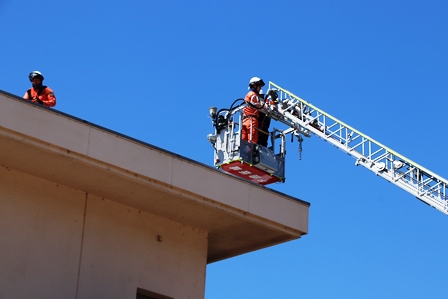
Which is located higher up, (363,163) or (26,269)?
(363,163)

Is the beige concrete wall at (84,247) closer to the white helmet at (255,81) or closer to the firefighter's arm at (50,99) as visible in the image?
the firefighter's arm at (50,99)

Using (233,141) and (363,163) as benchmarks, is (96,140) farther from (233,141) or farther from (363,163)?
(363,163)

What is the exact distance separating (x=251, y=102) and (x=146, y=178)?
819 cm

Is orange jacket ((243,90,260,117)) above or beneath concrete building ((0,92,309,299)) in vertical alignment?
above

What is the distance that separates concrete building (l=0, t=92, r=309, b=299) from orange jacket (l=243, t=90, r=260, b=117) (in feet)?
20.5

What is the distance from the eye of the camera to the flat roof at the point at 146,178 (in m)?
12.6

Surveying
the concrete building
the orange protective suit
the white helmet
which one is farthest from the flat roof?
the white helmet

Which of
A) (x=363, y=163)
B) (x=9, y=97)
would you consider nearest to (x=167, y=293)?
(x=9, y=97)

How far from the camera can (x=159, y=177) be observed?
535 inches

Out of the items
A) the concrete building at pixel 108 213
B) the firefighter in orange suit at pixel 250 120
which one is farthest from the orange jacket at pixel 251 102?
the concrete building at pixel 108 213

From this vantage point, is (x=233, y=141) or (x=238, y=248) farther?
(x=233, y=141)

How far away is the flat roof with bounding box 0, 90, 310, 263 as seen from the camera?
12.6 m

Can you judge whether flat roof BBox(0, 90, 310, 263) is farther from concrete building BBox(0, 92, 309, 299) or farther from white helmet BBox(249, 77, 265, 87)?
white helmet BBox(249, 77, 265, 87)

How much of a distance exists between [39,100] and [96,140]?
336 centimetres
